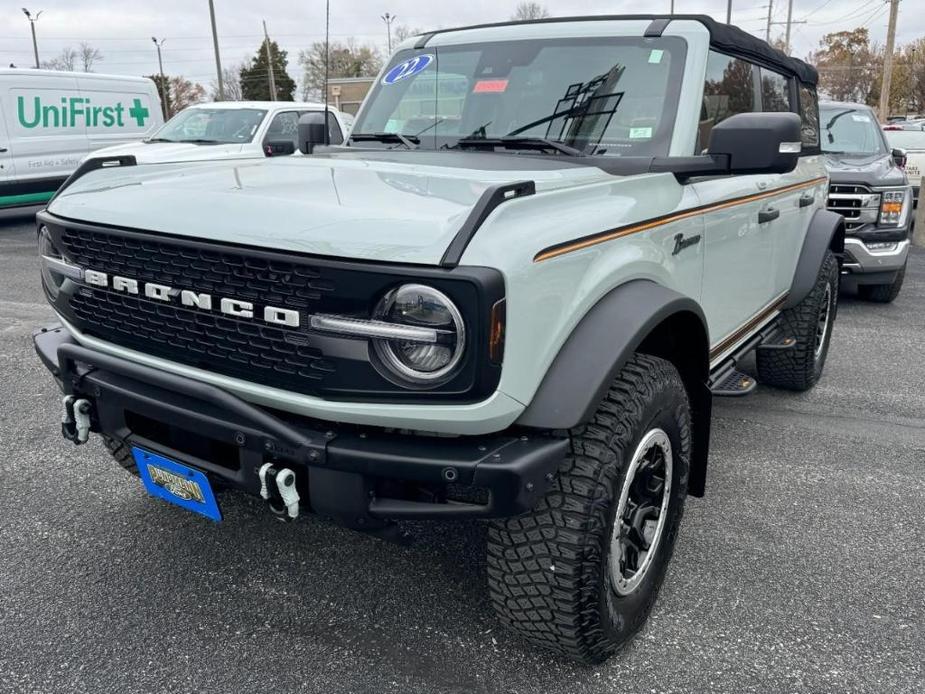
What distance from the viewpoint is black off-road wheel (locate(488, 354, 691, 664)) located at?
6.97 feet

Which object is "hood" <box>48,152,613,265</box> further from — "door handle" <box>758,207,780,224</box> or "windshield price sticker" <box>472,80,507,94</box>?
"door handle" <box>758,207,780,224</box>

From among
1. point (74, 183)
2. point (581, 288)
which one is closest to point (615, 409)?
point (581, 288)

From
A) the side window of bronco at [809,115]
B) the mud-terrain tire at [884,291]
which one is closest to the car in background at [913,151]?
the mud-terrain tire at [884,291]

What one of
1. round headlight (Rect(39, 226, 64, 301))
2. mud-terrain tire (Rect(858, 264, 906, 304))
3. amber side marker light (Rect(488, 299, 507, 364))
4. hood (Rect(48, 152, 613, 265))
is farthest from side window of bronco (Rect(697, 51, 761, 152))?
mud-terrain tire (Rect(858, 264, 906, 304))

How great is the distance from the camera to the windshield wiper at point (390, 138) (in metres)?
3.32

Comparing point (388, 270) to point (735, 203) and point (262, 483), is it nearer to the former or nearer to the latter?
point (262, 483)

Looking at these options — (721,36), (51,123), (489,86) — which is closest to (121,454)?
(489,86)

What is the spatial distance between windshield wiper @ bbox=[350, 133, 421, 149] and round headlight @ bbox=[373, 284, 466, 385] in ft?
4.98

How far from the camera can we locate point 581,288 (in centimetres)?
217

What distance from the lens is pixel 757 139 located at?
2619 millimetres

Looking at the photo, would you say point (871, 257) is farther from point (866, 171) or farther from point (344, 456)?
point (344, 456)

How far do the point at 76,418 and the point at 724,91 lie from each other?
9.14 feet

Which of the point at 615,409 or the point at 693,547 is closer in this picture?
the point at 615,409

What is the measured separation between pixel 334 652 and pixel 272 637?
22 centimetres
